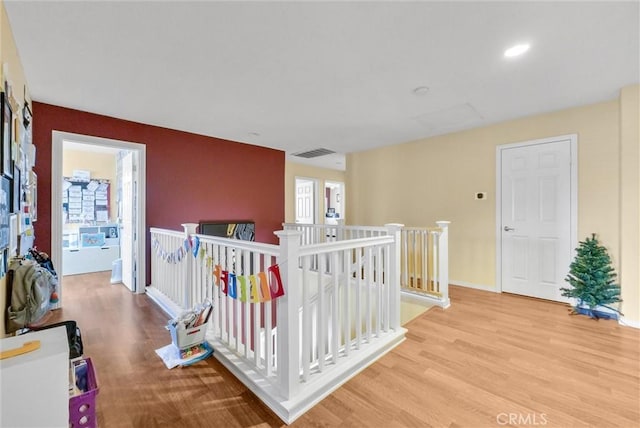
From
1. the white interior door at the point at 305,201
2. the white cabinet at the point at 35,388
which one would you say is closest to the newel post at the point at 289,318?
the white cabinet at the point at 35,388

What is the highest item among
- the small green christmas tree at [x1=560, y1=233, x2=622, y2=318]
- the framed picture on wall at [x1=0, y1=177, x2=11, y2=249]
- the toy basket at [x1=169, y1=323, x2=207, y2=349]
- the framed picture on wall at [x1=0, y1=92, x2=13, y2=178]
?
the framed picture on wall at [x1=0, y1=92, x2=13, y2=178]

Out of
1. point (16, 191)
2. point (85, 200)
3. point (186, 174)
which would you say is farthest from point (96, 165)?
point (16, 191)

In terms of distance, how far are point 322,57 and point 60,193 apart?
327cm

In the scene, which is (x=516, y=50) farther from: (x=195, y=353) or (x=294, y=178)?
(x=294, y=178)

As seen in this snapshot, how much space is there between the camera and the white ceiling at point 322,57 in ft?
5.61

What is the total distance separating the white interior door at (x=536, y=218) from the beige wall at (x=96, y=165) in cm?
699

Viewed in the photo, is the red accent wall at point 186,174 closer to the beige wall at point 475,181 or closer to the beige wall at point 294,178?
the beige wall at point 294,178

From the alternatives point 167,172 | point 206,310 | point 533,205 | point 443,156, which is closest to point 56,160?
point 167,172

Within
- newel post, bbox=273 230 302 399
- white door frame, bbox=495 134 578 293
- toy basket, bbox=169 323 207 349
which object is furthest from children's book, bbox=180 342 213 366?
white door frame, bbox=495 134 578 293

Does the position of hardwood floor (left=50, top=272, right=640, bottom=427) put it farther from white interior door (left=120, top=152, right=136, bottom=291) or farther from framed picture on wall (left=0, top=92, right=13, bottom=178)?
framed picture on wall (left=0, top=92, right=13, bottom=178)

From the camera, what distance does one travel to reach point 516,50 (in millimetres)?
2084

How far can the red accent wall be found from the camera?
3.06m

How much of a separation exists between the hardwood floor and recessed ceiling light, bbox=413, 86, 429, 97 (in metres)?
2.32

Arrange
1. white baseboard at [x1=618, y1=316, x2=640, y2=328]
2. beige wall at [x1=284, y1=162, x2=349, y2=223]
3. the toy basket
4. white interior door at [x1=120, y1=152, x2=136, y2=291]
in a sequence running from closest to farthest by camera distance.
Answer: the toy basket < white baseboard at [x1=618, y1=316, x2=640, y2=328] < white interior door at [x1=120, y1=152, x2=136, y2=291] < beige wall at [x1=284, y1=162, x2=349, y2=223]
